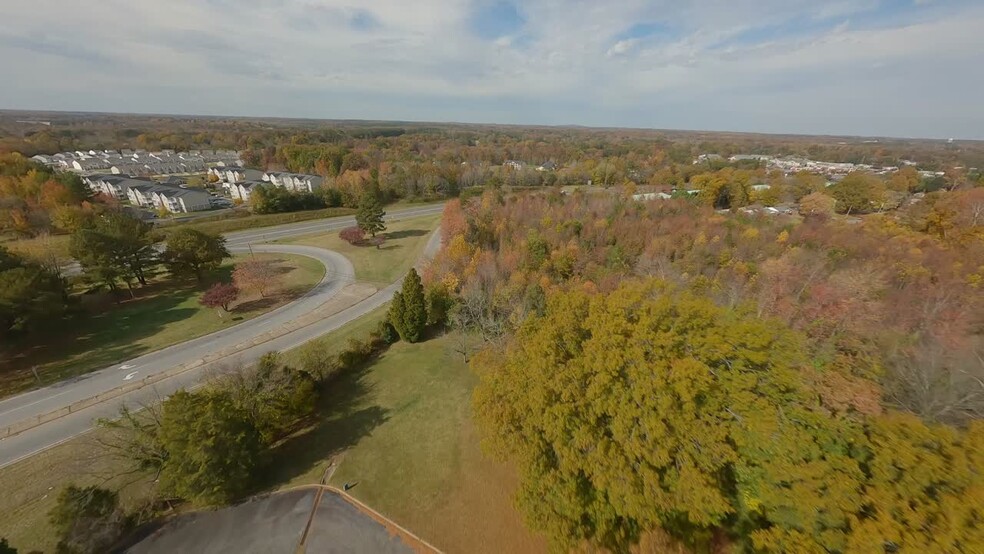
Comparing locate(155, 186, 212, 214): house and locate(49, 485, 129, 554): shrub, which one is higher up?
locate(155, 186, 212, 214): house

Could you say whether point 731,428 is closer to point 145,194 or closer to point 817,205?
point 817,205

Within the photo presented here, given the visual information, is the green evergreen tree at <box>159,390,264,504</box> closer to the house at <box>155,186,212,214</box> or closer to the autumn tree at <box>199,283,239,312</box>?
the autumn tree at <box>199,283,239,312</box>

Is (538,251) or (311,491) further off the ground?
(538,251)

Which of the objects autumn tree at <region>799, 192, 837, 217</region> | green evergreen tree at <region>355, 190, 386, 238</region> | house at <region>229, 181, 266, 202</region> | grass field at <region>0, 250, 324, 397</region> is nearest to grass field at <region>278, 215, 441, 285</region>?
green evergreen tree at <region>355, 190, 386, 238</region>

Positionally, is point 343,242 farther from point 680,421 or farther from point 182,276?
point 680,421

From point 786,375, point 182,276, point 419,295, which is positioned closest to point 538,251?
point 419,295

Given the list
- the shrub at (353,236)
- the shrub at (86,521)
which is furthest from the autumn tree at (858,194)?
the shrub at (86,521)
